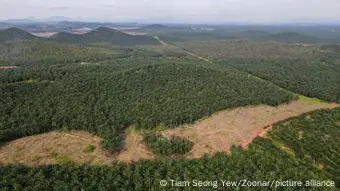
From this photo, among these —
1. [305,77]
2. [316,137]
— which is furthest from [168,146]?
[305,77]

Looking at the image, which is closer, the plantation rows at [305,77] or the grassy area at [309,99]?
the grassy area at [309,99]

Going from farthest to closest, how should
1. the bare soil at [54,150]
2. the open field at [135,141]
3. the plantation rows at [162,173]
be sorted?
the open field at [135,141], the bare soil at [54,150], the plantation rows at [162,173]

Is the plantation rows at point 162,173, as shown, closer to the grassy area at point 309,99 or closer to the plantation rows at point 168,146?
the plantation rows at point 168,146

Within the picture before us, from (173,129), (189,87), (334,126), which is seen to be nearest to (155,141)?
(173,129)

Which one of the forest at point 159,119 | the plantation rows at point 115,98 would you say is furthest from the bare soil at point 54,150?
the plantation rows at point 115,98

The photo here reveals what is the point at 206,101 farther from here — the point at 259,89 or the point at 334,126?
the point at 334,126

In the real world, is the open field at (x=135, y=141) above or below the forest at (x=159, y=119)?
below

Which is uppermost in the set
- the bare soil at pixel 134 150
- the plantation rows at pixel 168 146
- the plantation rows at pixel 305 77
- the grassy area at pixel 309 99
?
the plantation rows at pixel 305 77

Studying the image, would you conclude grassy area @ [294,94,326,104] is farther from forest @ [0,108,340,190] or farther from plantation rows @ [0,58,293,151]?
forest @ [0,108,340,190]
